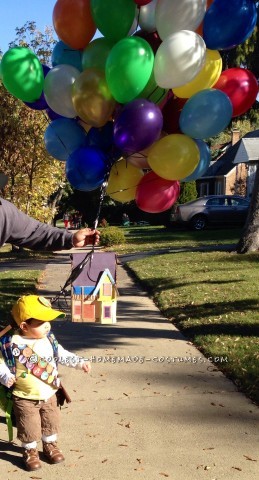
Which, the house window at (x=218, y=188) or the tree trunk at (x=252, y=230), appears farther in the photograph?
the house window at (x=218, y=188)

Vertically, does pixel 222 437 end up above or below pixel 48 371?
below

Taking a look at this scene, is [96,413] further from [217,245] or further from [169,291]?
[217,245]

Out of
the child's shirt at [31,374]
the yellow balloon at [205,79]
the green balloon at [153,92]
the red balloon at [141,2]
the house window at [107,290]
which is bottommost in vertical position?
the child's shirt at [31,374]

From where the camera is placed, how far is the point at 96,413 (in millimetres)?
4258

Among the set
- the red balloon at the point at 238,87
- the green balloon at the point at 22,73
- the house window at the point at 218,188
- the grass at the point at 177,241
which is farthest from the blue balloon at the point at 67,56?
the house window at the point at 218,188

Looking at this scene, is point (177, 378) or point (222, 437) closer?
point (222, 437)

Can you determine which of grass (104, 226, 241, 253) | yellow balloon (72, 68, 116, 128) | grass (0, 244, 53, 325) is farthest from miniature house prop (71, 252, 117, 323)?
grass (104, 226, 241, 253)

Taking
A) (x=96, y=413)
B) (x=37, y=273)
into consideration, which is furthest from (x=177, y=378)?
(x=37, y=273)

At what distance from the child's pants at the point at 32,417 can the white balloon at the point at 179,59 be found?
2.22 m

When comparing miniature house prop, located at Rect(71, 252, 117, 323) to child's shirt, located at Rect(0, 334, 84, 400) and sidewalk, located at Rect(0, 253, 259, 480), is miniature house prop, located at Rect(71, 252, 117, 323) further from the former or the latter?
sidewalk, located at Rect(0, 253, 259, 480)

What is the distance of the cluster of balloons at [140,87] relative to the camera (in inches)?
148

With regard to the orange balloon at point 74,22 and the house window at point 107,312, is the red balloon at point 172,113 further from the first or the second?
the house window at point 107,312

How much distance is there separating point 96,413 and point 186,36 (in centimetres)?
279

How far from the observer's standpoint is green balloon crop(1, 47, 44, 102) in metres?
4.13
